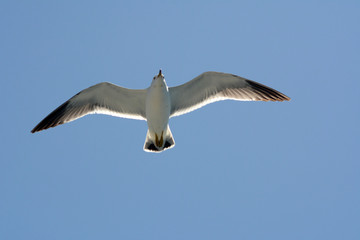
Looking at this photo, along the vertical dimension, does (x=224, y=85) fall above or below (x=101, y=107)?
above

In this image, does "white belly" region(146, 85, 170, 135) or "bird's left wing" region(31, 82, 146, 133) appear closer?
"white belly" region(146, 85, 170, 135)

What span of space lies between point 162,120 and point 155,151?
3.24 feet

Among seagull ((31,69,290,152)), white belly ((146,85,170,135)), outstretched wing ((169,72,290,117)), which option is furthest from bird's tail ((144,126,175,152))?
outstretched wing ((169,72,290,117))

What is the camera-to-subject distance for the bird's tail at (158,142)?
1132 centimetres

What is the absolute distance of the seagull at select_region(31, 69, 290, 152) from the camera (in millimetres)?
11297

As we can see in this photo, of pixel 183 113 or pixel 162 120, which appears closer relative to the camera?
pixel 162 120

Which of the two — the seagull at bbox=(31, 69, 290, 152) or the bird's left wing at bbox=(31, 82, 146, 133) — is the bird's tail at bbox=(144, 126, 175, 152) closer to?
the seagull at bbox=(31, 69, 290, 152)

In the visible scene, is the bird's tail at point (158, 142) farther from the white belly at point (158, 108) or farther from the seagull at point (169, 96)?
the white belly at point (158, 108)

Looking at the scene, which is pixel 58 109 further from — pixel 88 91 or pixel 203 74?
pixel 203 74

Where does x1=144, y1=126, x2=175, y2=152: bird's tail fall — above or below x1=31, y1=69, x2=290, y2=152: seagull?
below

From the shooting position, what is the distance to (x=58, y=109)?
37.9 ft

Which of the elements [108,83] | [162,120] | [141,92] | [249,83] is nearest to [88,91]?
[108,83]

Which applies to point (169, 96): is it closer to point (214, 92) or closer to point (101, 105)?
point (214, 92)

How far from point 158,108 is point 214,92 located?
1672 mm
